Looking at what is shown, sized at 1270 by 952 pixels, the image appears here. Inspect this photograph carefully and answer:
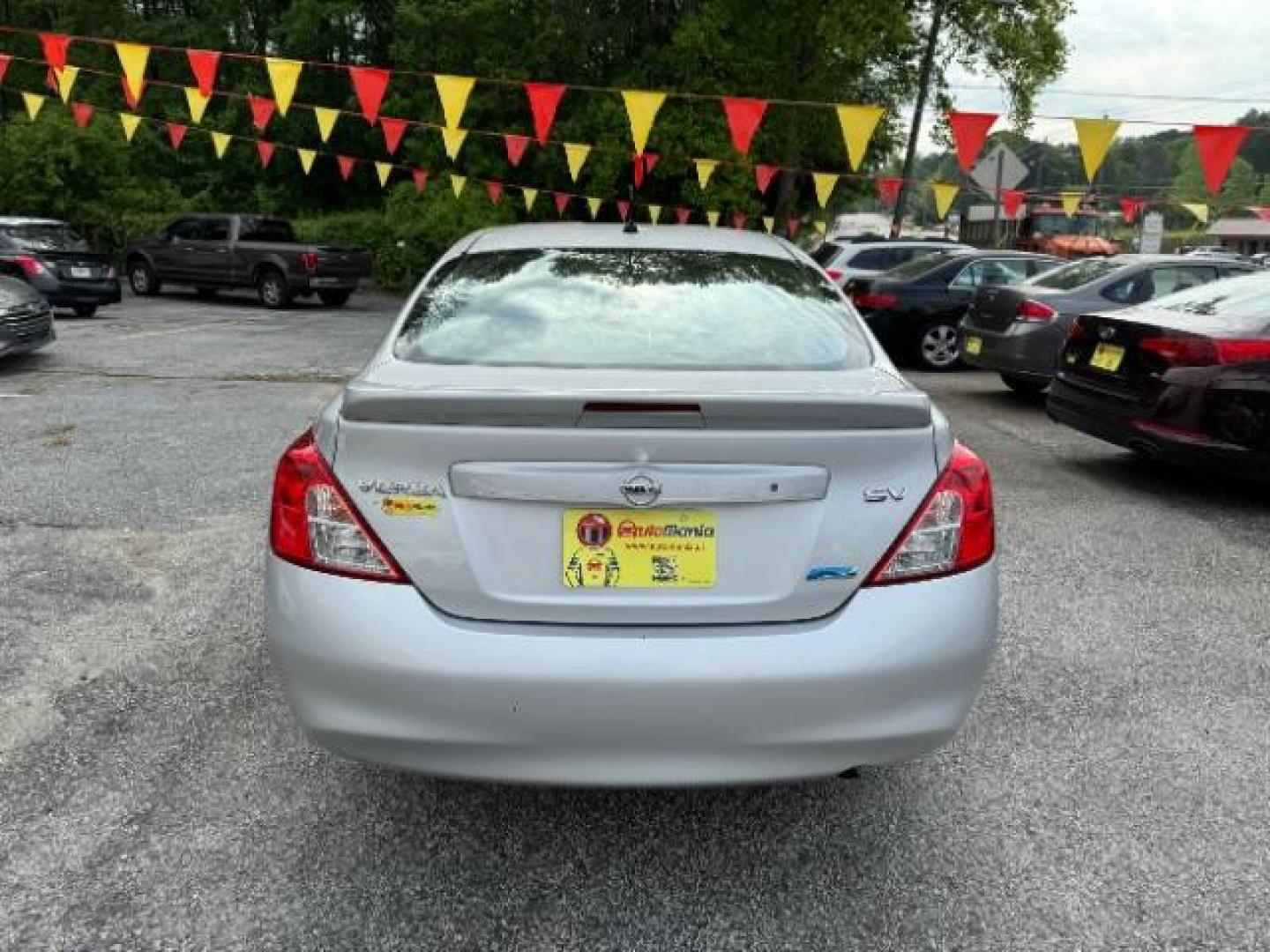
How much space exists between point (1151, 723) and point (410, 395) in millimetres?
2684

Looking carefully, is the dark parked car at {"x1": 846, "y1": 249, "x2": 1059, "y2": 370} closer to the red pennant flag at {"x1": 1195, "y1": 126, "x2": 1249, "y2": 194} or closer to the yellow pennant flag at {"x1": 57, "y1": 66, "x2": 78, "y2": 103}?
the red pennant flag at {"x1": 1195, "y1": 126, "x2": 1249, "y2": 194}

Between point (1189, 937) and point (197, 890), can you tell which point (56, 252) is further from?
point (1189, 937)

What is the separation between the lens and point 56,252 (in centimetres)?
1616

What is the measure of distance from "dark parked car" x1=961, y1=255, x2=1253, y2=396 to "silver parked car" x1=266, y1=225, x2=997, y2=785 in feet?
25.2

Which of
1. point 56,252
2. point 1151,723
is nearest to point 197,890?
point 1151,723

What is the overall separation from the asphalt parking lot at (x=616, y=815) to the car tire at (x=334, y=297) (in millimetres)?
16056

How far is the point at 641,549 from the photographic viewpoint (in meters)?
2.29

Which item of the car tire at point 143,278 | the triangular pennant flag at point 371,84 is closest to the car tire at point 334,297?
the car tire at point 143,278

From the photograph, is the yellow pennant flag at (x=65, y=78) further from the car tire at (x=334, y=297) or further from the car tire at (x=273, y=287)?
Answer: the car tire at (x=334, y=297)

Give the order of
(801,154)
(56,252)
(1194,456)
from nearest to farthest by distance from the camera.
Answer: (1194,456)
(56,252)
(801,154)

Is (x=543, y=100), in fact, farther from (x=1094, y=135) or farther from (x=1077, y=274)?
(x=1077, y=274)

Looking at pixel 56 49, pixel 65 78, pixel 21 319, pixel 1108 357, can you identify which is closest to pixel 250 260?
pixel 65 78

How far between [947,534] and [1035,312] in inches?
305

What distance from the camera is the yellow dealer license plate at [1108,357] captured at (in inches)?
261
